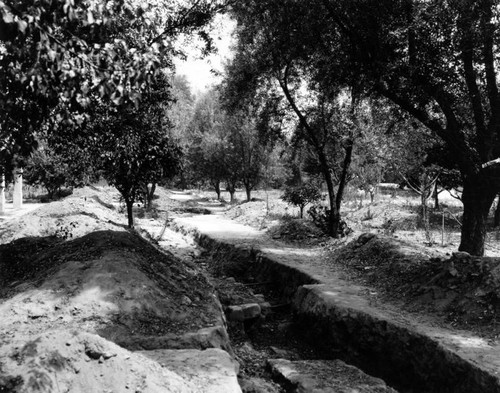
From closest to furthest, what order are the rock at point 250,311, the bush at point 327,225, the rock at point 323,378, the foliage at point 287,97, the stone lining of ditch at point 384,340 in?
the rock at point 323,378, the stone lining of ditch at point 384,340, the rock at point 250,311, the foliage at point 287,97, the bush at point 327,225

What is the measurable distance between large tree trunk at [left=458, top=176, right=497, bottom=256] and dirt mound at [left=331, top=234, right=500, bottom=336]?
1060 mm

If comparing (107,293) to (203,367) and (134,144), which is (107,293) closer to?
(203,367)

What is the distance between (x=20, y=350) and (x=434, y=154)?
2029 centimetres

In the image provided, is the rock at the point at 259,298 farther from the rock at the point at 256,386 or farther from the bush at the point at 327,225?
the bush at the point at 327,225

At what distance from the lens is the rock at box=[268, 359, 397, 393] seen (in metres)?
5.80

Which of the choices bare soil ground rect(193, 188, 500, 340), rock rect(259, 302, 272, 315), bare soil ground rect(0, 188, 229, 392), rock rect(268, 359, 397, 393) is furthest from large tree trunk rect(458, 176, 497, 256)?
bare soil ground rect(0, 188, 229, 392)

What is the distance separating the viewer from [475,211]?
9812 mm

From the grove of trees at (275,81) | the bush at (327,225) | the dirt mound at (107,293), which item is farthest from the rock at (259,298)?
the bush at (327,225)

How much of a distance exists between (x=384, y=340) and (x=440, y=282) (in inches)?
78.0

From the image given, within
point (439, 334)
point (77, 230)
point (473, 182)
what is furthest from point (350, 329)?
point (77, 230)

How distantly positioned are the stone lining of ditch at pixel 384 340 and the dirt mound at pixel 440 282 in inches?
23.4

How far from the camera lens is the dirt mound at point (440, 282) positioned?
735 centimetres

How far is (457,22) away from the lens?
8.50 m

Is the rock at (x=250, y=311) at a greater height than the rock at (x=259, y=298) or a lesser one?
greater
